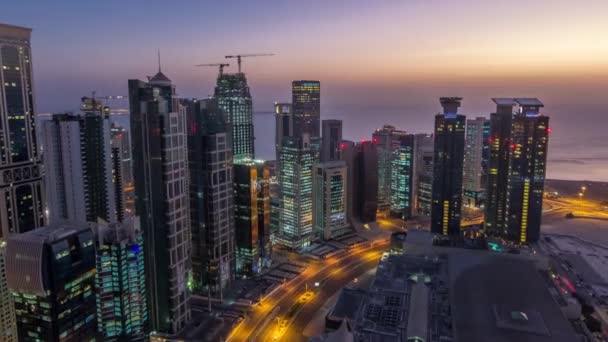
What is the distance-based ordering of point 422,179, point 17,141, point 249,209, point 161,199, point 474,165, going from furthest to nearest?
point 474,165
point 422,179
point 249,209
point 17,141
point 161,199

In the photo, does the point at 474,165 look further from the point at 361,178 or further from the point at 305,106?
the point at 305,106

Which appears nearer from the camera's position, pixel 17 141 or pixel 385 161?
pixel 17 141

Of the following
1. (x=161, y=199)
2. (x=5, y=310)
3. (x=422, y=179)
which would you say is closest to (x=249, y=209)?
(x=161, y=199)

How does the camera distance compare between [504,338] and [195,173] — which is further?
[195,173]

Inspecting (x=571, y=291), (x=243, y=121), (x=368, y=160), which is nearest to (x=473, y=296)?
(x=571, y=291)

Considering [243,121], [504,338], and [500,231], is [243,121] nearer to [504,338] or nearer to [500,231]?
[500,231]
